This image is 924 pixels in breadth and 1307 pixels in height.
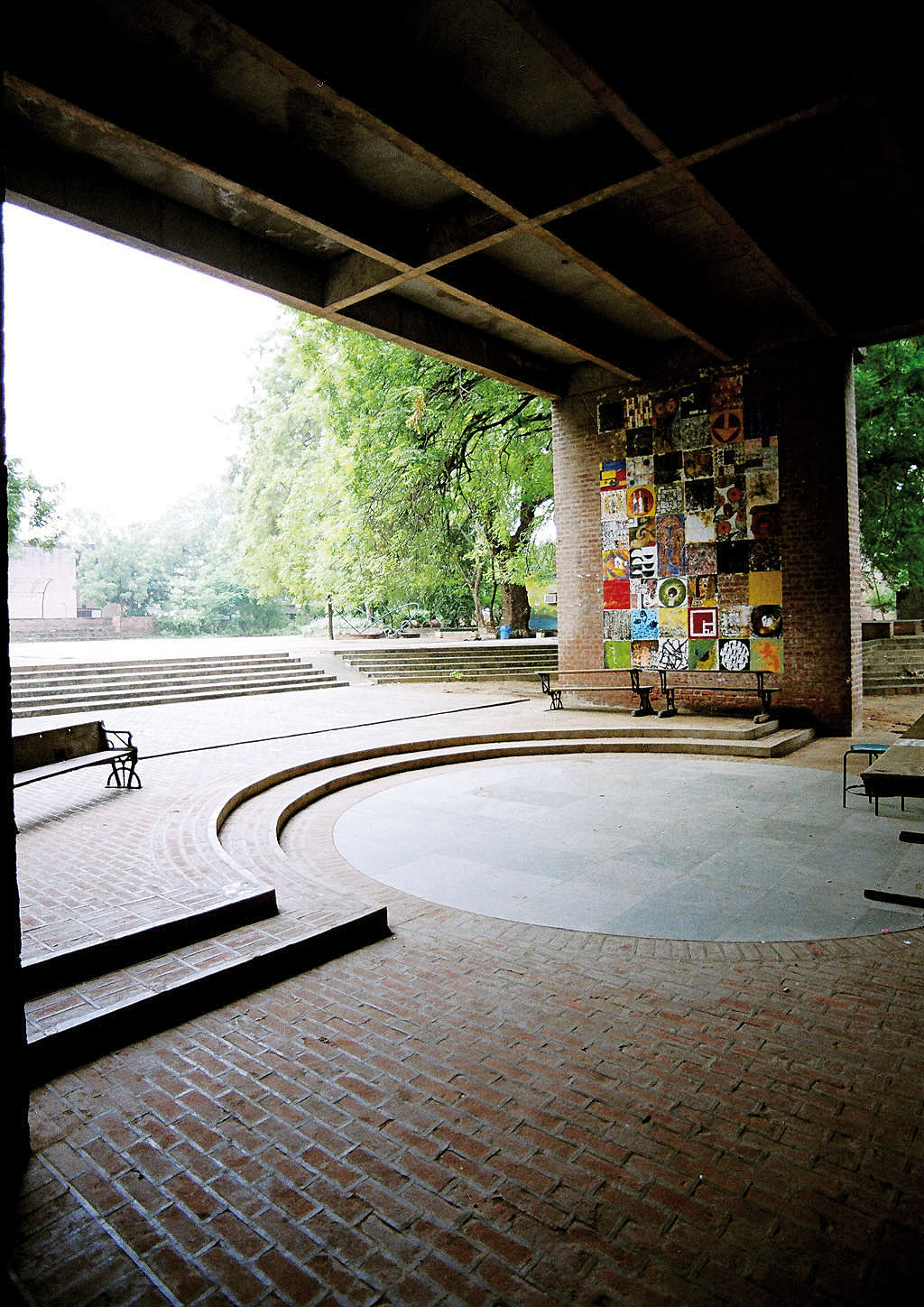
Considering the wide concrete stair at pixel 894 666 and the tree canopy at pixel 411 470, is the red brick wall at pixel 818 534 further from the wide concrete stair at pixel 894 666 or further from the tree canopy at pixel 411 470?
the wide concrete stair at pixel 894 666

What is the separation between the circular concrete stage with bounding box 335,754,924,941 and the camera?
4.40 metres

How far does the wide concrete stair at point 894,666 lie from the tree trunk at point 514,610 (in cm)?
1009

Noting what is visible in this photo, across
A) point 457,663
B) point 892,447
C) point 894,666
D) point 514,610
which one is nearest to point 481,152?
point 892,447

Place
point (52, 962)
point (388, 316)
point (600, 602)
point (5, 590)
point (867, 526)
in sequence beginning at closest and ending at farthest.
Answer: point (5, 590) < point (52, 962) < point (388, 316) < point (600, 602) < point (867, 526)

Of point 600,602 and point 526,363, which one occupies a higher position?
point 526,363

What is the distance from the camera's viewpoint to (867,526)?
14.8 meters

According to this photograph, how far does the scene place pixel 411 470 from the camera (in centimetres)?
1428

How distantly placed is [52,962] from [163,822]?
8.78ft

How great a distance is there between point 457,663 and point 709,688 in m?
8.71

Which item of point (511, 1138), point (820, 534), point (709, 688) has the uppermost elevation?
point (820, 534)

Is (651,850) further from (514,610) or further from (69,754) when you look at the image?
(514,610)

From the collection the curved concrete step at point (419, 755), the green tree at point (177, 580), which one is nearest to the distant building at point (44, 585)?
the green tree at point (177, 580)

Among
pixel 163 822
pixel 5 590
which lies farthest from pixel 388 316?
pixel 5 590

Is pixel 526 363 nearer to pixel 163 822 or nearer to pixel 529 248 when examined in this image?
pixel 529 248
